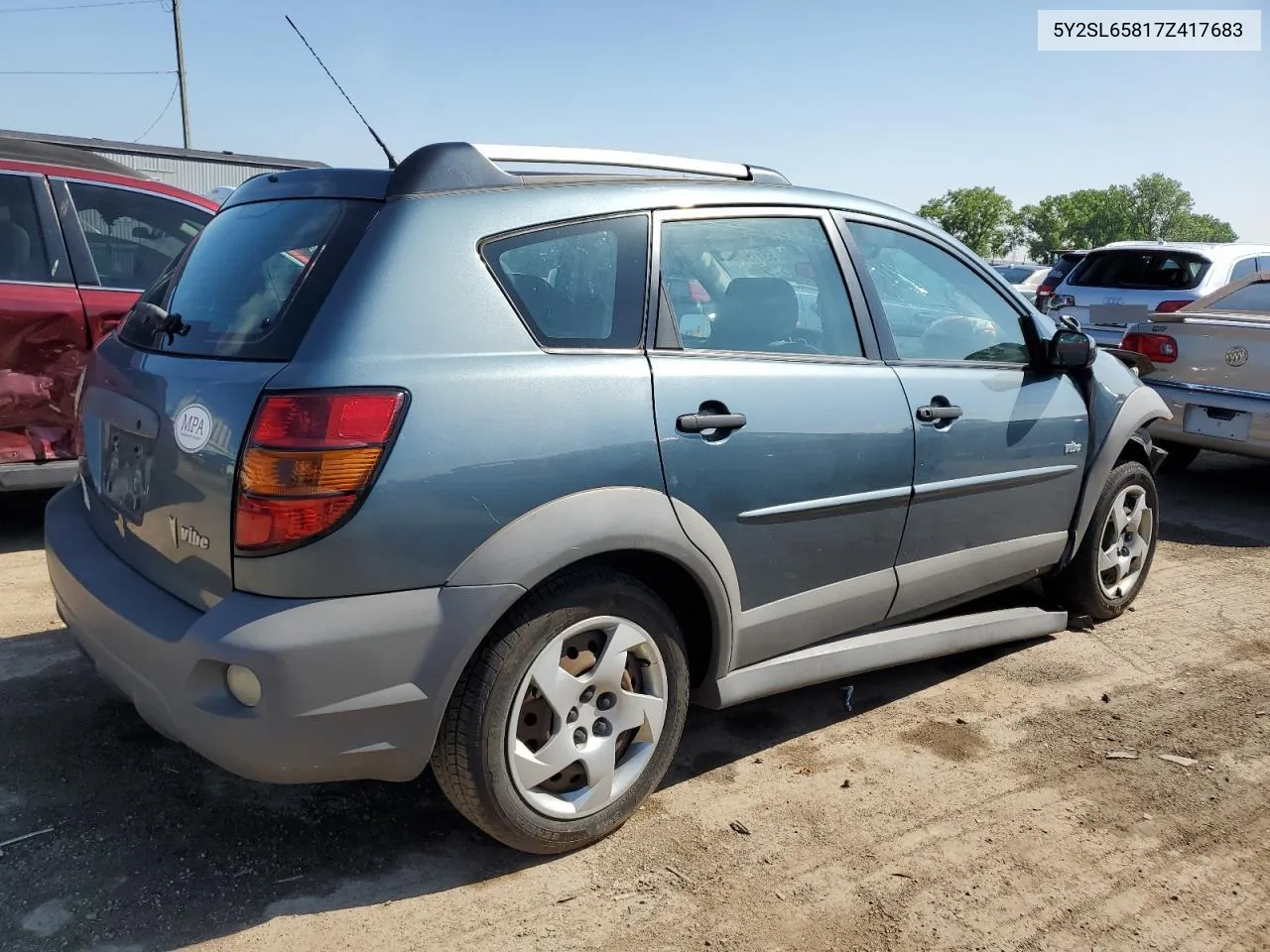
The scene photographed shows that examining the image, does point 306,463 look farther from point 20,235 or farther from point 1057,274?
point 1057,274

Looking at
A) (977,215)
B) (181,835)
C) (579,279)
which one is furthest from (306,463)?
(977,215)

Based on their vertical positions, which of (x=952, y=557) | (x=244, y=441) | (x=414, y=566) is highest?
(x=244, y=441)

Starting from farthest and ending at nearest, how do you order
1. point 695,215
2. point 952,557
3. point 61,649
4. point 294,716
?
point 61,649
point 952,557
point 695,215
point 294,716

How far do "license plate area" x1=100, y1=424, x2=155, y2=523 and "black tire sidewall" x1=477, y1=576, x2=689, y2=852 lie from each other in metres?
0.99

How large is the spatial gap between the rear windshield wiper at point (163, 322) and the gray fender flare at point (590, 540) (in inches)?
41.9

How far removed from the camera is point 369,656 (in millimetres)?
2232

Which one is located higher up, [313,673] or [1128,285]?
[1128,285]

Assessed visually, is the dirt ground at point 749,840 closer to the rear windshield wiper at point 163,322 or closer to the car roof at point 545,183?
the rear windshield wiper at point 163,322

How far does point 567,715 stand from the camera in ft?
8.46

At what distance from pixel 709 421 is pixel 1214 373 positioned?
516 cm

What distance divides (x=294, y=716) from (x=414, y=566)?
40 cm

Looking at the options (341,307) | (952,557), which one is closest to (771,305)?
(952,557)

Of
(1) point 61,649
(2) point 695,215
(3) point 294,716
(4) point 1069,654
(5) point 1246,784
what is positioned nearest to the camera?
(3) point 294,716

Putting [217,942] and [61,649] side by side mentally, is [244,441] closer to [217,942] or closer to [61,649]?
[217,942]
